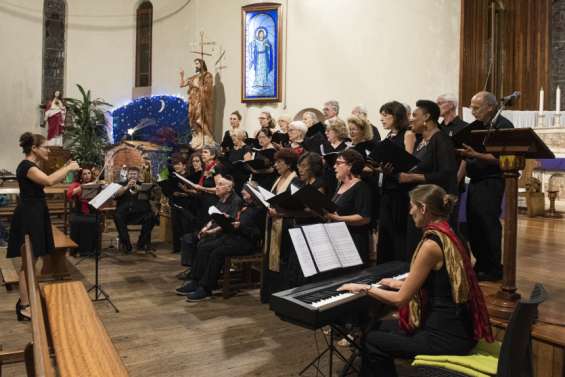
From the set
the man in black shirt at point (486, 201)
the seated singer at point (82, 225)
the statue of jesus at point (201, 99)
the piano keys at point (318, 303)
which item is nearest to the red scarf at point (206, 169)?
the seated singer at point (82, 225)

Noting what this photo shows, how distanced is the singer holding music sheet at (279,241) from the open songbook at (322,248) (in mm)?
1411

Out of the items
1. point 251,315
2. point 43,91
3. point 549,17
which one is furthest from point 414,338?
point 43,91

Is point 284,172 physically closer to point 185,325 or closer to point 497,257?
point 185,325

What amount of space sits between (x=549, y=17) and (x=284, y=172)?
815 centimetres

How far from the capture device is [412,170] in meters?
3.97

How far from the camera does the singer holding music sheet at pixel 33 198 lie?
190 inches

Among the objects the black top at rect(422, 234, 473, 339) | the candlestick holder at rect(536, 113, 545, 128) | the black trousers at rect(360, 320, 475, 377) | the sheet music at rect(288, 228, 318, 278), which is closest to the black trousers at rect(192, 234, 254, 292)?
the sheet music at rect(288, 228, 318, 278)

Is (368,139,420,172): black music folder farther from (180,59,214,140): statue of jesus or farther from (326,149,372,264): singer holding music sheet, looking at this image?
(180,59,214,140): statue of jesus

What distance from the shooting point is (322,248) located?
3.20m

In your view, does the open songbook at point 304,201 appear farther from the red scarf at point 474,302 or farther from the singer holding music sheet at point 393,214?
the red scarf at point 474,302

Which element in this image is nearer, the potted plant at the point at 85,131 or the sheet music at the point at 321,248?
the sheet music at the point at 321,248

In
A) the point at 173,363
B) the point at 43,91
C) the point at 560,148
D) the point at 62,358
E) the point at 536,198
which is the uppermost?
the point at 43,91

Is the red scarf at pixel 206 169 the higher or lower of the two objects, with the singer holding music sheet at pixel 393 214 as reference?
higher

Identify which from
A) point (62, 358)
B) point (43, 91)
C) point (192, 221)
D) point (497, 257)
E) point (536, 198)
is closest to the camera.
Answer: point (62, 358)
